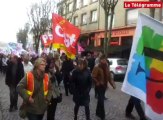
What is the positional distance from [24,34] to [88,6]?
4139 centimetres

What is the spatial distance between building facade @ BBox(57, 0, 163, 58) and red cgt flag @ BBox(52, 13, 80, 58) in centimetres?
1322

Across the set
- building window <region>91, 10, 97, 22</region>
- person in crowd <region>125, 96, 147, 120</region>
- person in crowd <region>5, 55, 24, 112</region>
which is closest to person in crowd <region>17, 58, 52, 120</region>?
person in crowd <region>125, 96, 147, 120</region>

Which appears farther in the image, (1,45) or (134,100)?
(1,45)

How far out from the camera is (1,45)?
2633cm

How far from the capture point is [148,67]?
17.7 feet

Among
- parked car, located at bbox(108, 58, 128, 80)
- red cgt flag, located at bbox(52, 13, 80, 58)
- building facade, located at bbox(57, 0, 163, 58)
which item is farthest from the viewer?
building facade, located at bbox(57, 0, 163, 58)

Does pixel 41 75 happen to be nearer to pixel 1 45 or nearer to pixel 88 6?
pixel 1 45

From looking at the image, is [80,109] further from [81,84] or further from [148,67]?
[148,67]

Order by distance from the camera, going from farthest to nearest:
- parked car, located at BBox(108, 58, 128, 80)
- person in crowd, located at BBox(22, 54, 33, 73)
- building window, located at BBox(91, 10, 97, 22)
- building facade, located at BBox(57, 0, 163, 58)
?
building window, located at BBox(91, 10, 97, 22) < building facade, located at BBox(57, 0, 163, 58) < parked car, located at BBox(108, 58, 128, 80) < person in crowd, located at BBox(22, 54, 33, 73)

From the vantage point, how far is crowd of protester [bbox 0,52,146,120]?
20.9 feet

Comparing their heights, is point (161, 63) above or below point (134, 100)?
above

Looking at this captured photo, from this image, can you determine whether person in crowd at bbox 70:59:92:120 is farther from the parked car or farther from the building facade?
the building facade

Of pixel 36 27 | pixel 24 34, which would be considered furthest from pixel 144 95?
pixel 24 34

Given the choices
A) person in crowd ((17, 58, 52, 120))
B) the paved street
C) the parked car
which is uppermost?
person in crowd ((17, 58, 52, 120))
